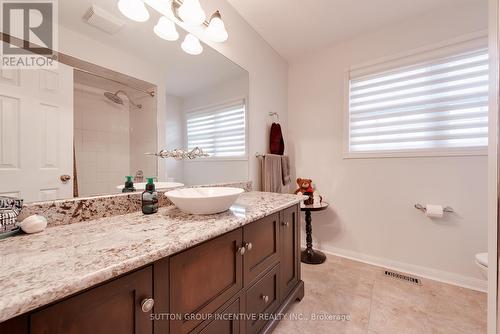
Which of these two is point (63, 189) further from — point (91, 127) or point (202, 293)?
point (202, 293)

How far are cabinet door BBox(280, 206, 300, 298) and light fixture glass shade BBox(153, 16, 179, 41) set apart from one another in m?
1.32

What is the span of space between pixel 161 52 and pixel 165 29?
0.14 metres

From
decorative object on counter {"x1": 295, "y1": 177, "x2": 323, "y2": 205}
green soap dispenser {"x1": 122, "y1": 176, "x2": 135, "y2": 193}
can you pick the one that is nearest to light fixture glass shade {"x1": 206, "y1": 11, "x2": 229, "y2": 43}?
green soap dispenser {"x1": 122, "y1": 176, "x2": 135, "y2": 193}

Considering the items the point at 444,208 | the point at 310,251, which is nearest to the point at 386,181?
the point at 444,208

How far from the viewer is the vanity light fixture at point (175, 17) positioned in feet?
3.55

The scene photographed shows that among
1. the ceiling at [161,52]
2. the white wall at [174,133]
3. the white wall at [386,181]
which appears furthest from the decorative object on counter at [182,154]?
the white wall at [386,181]

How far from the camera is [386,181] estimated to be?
80.9 inches

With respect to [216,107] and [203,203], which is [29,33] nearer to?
[203,203]

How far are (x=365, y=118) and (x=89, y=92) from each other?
232 cm

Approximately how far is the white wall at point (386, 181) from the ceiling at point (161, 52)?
115cm

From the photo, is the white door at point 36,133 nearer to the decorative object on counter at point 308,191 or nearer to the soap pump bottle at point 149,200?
the soap pump bottle at point 149,200

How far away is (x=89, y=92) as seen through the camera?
95cm

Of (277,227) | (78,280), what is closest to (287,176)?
(277,227)

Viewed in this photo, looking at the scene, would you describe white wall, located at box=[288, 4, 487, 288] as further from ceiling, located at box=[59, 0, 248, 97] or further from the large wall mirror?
the large wall mirror
